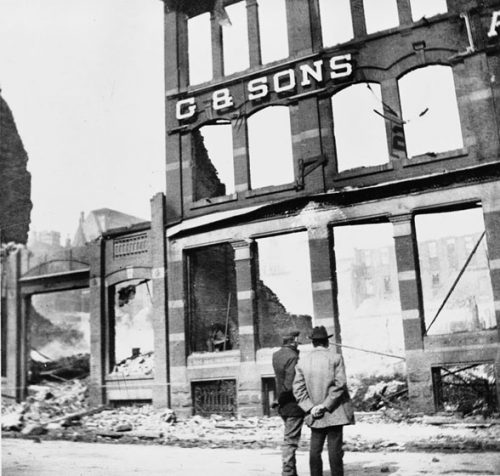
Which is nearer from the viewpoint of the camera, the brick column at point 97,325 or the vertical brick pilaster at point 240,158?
the vertical brick pilaster at point 240,158

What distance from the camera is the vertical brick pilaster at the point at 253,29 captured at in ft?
56.8

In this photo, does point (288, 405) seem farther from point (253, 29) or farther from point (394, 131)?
point (253, 29)

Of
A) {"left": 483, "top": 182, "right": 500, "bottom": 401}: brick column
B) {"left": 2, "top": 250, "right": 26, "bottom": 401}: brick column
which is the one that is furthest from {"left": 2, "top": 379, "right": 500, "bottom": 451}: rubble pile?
{"left": 483, "top": 182, "right": 500, "bottom": 401}: brick column

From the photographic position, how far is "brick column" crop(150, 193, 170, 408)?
16.7 meters

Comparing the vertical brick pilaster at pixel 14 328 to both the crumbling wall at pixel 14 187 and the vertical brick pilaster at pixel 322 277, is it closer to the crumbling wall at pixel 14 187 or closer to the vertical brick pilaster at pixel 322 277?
the crumbling wall at pixel 14 187

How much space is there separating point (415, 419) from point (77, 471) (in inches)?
295

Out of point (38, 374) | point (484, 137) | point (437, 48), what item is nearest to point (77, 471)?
point (484, 137)

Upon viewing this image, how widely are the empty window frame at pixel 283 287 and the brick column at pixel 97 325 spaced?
5.37m

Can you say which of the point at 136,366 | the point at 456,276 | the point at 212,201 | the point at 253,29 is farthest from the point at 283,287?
the point at 456,276

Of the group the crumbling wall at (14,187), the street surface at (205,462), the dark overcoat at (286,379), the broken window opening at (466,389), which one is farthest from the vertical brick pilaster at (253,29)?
the dark overcoat at (286,379)

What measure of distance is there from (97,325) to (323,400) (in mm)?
13820

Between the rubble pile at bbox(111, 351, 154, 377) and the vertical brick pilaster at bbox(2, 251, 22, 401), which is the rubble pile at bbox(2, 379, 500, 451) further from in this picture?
the vertical brick pilaster at bbox(2, 251, 22, 401)

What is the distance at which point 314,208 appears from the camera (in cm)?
1513

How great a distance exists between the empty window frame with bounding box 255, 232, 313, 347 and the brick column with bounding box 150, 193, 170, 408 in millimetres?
2931
